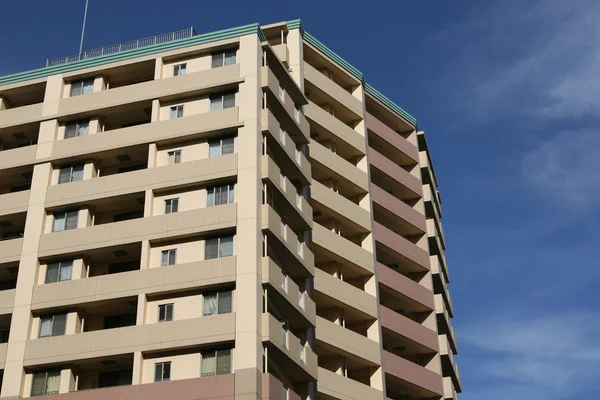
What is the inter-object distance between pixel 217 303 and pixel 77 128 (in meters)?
19.7

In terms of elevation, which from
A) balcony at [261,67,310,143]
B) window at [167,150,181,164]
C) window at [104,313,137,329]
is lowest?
window at [104,313,137,329]

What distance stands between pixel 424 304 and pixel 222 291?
96.9 feet

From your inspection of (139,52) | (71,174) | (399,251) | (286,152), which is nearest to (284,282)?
(286,152)

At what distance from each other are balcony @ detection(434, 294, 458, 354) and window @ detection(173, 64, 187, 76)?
32902 mm

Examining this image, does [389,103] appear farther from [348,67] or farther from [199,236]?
[199,236]

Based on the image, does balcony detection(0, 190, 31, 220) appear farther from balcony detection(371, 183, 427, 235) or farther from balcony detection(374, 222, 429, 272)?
balcony detection(371, 183, 427, 235)

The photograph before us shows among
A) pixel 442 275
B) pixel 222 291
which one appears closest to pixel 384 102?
pixel 442 275

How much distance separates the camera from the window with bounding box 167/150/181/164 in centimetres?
6374

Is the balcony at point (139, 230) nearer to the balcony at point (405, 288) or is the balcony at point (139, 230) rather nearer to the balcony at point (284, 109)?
the balcony at point (284, 109)

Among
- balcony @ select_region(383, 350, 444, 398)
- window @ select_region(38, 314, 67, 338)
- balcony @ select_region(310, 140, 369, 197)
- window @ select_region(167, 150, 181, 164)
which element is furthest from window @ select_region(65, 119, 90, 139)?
balcony @ select_region(383, 350, 444, 398)

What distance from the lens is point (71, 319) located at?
60.0m

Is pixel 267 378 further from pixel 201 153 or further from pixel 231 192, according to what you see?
pixel 201 153

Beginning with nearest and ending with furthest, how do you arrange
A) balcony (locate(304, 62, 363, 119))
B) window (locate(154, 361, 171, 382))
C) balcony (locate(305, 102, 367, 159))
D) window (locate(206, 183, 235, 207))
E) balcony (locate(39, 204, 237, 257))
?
1. window (locate(154, 361, 171, 382))
2. balcony (locate(39, 204, 237, 257))
3. window (locate(206, 183, 235, 207))
4. balcony (locate(305, 102, 367, 159))
5. balcony (locate(304, 62, 363, 119))

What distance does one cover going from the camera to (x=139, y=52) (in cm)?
6881
